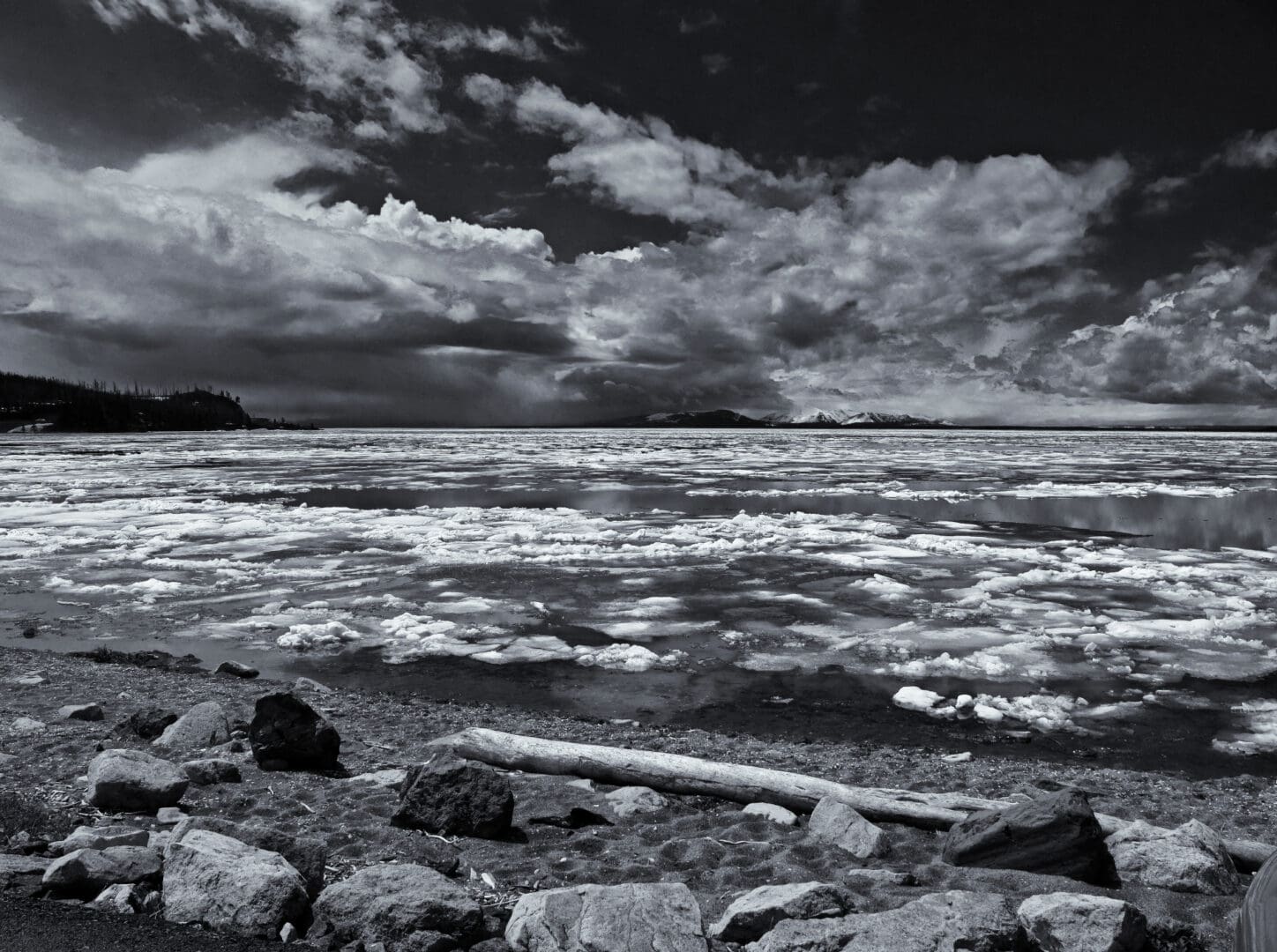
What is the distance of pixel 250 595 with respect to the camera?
8.77 meters

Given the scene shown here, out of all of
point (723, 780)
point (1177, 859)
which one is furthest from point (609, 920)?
point (1177, 859)

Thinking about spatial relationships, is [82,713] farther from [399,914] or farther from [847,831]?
[847,831]

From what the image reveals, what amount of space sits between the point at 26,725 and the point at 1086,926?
18.2 ft

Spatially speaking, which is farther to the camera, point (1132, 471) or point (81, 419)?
point (81, 419)

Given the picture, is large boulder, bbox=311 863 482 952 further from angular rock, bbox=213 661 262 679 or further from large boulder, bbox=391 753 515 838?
angular rock, bbox=213 661 262 679

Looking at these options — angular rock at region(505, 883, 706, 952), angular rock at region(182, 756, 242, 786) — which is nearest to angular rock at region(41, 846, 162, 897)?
angular rock at region(182, 756, 242, 786)

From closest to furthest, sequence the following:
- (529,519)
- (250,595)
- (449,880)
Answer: (449,880) < (250,595) < (529,519)

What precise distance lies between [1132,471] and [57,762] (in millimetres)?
34847

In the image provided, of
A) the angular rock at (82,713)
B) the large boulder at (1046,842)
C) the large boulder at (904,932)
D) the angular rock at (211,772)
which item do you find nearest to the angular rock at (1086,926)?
the large boulder at (904,932)

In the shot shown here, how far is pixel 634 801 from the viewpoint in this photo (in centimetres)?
377

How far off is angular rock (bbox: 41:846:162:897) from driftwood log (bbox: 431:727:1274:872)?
4.83ft

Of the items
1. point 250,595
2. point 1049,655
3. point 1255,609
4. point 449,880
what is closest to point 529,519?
point 250,595

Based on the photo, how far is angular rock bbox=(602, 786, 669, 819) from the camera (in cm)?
372

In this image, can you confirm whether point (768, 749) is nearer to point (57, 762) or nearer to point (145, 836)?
point (145, 836)
